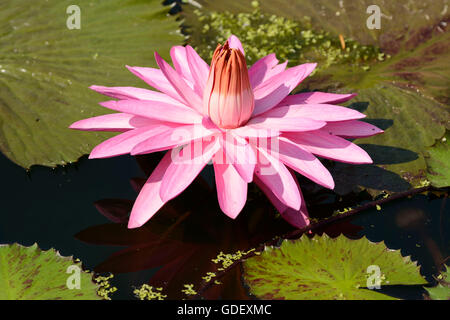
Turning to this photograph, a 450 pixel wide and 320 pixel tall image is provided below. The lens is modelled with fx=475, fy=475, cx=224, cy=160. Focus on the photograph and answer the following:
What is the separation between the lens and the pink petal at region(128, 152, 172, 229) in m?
1.31

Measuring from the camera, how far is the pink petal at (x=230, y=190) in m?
1.25

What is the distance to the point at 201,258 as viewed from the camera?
1378mm

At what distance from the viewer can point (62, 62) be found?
197cm

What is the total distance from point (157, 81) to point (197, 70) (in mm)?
134

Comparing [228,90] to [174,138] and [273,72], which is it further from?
[273,72]

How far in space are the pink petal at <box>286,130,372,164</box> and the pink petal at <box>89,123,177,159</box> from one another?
1.25 ft

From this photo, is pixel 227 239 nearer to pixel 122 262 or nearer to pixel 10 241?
pixel 122 262

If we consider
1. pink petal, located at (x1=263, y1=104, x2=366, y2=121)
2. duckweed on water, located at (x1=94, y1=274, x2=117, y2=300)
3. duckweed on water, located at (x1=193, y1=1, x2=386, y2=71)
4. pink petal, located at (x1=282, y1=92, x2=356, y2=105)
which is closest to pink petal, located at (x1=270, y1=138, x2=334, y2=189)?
pink petal, located at (x1=263, y1=104, x2=366, y2=121)

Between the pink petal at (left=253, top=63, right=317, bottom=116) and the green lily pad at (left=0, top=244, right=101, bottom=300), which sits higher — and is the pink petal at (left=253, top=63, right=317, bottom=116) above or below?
above

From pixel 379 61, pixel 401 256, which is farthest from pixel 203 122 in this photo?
pixel 379 61

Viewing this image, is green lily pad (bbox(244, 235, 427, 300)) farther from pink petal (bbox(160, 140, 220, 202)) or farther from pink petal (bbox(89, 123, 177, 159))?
pink petal (bbox(89, 123, 177, 159))

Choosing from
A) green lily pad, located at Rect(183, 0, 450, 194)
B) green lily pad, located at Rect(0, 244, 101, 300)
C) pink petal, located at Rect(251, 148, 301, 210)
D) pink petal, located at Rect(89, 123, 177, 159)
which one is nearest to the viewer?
green lily pad, located at Rect(0, 244, 101, 300)

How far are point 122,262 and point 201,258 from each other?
0.23m

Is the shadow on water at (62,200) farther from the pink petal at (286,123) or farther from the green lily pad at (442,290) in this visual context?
the green lily pad at (442,290)
